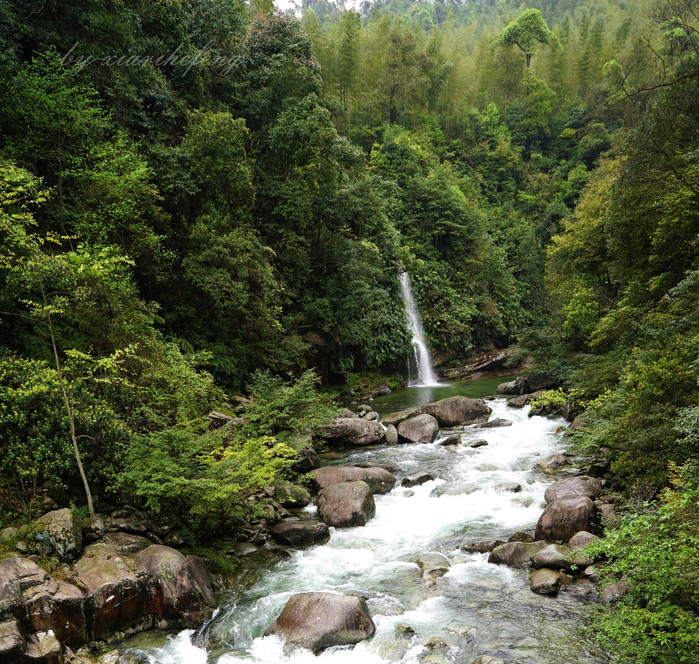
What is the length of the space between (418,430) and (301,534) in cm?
737

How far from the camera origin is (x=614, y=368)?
1345 cm

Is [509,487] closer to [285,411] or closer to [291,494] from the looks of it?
[291,494]

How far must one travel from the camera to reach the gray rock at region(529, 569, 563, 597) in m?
6.96

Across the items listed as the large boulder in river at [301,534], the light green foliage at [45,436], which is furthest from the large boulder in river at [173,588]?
the large boulder in river at [301,534]

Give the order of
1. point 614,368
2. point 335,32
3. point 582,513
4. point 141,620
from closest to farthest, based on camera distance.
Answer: point 141,620, point 582,513, point 614,368, point 335,32

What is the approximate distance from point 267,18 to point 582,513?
82.4ft

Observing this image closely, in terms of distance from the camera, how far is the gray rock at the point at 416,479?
1167cm

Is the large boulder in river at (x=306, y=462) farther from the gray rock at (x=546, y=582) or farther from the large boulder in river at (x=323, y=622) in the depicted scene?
the gray rock at (x=546, y=582)

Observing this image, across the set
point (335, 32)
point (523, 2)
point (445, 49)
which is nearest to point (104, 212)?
point (335, 32)

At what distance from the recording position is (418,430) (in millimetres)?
15633

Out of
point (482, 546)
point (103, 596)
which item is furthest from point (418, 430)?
point (103, 596)

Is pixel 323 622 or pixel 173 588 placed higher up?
pixel 173 588

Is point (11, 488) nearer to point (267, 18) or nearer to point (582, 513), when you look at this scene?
point (582, 513)

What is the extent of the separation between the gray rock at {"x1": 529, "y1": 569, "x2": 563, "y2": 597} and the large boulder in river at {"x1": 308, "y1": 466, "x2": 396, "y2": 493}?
4.50m
